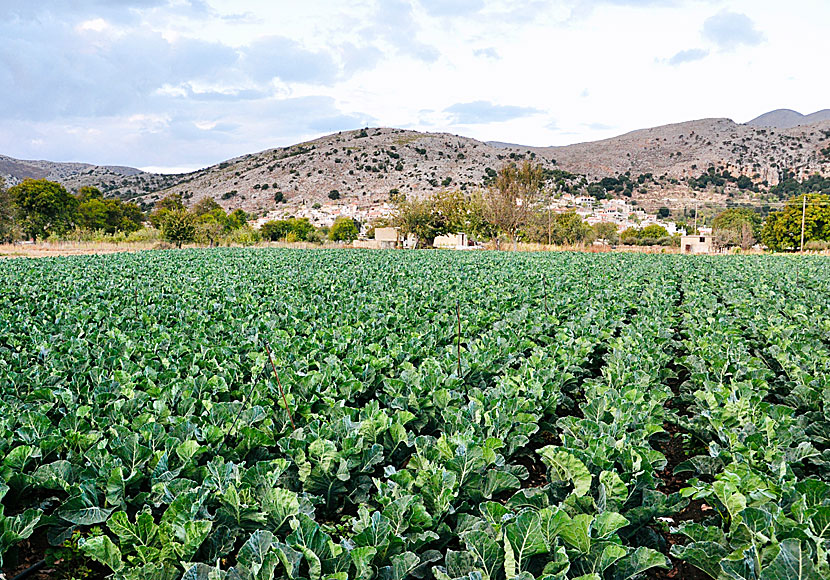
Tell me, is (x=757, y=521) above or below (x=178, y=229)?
below

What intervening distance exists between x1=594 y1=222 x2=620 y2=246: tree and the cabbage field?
6250 centimetres

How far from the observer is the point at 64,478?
293cm

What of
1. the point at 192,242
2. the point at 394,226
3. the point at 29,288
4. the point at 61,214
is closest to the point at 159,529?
the point at 29,288

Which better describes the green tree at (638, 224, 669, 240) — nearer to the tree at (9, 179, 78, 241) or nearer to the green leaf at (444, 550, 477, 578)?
the tree at (9, 179, 78, 241)

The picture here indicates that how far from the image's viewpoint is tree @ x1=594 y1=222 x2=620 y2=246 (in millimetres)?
66750

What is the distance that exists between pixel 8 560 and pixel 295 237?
59.6 m

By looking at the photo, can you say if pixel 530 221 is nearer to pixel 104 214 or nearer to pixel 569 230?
pixel 569 230

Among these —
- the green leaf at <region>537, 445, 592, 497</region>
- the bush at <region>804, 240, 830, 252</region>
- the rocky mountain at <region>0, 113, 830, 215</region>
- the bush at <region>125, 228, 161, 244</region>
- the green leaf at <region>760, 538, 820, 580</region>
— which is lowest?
the bush at <region>804, 240, 830, 252</region>

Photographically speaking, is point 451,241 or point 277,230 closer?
point 451,241

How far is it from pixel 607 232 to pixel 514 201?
26323 mm

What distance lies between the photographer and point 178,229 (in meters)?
43.8

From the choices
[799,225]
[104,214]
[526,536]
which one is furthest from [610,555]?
[104,214]

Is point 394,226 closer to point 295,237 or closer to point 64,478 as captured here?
point 295,237

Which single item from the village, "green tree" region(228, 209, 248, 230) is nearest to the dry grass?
"green tree" region(228, 209, 248, 230)
